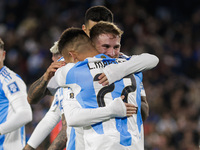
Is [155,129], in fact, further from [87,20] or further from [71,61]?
[71,61]

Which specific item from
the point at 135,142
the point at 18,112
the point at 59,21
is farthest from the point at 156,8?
the point at 135,142

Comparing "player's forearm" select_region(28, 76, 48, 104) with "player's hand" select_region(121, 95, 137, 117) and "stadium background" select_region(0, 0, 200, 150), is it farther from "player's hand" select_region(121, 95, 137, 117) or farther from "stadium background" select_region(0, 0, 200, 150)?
"stadium background" select_region(0, 0, 200, 150)

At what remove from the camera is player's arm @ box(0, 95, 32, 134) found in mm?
4023

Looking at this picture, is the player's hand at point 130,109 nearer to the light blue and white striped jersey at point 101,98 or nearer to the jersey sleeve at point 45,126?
the light blue and white striped jersey at point 101,98

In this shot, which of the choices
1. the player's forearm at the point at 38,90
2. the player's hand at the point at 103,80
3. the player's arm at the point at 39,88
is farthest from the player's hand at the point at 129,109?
the player's forearm at the point at 38,90

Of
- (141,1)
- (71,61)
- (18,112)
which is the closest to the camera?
(71,61)

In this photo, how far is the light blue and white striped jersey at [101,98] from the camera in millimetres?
2943

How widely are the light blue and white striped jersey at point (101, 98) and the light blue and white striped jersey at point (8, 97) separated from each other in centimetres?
118

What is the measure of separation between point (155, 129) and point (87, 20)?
179 inches

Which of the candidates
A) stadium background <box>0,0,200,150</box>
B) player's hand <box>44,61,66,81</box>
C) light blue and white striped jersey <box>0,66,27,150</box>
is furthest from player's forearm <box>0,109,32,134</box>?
stadium background <box>0,0,200,150</box>

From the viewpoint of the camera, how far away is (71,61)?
3.33m

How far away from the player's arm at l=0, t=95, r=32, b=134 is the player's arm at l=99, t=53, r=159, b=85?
1.37m

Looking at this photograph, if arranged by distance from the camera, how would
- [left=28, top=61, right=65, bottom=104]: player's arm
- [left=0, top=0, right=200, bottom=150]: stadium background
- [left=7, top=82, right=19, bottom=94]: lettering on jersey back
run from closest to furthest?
[left=28, top=61, right=65, bottom=104]: player's arm < [left=7, top=82, right=19, bottom=94]: lettering on jersey back < [left=0, top=0, right=200, bottom=150]: stadium background

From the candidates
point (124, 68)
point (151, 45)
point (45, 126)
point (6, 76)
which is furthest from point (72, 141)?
point (151, 45)
